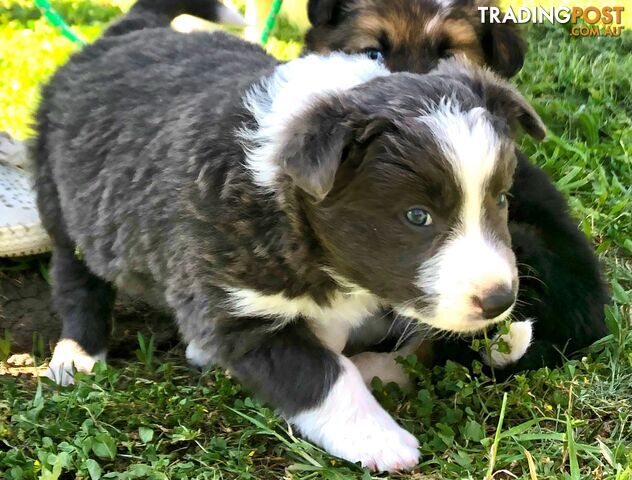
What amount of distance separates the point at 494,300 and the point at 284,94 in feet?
3.44

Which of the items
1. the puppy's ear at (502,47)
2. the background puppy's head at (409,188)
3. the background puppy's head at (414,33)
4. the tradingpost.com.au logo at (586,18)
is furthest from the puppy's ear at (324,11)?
the tradingpost.com.au logo at (586,18)

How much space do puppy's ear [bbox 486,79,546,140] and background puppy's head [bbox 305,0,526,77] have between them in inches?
39.5

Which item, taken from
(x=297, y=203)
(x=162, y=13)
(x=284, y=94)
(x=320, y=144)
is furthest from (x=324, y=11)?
(x=320, y=144)

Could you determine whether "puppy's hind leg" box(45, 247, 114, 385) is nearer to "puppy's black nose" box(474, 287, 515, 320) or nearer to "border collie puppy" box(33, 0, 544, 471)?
"border collie puppy" box(33, 0, 544, 471)

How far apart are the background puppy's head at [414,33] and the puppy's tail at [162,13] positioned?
22.5 inches

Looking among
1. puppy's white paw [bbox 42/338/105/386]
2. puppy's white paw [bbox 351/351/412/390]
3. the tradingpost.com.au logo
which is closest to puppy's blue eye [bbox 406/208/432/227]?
puppy's white paw [bbox 351/351/412/390]

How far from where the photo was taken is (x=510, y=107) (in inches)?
105

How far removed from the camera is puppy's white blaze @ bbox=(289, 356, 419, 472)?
262cm

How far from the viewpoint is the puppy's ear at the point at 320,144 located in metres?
2.21

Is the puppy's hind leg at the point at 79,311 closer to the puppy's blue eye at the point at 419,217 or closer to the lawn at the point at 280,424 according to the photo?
the lawn at the point at 280,424

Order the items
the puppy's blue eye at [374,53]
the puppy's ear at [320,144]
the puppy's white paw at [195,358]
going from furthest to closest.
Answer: the puppy's blue eye at [374,53], the puppy's white paw at [195,358], the puppy's ear at [320,144]

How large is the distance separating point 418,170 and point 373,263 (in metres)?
0.37

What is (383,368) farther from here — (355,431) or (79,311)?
(79,311)

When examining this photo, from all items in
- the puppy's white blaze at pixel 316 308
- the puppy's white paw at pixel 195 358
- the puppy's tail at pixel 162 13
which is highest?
the puppy's tail at pixel 162 13
